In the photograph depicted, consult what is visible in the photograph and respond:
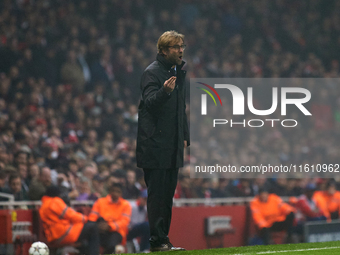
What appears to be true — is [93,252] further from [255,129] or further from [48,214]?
[255,129]

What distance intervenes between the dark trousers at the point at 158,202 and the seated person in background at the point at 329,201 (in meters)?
6.41

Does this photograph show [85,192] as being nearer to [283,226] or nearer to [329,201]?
[283,226]

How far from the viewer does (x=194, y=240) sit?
27.5ft

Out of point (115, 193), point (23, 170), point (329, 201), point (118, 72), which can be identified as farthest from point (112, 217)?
point (118, 72)

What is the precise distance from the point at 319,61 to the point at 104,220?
31.8ft

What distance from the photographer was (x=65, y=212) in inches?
279

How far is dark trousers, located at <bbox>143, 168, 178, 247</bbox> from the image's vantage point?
419 centimetres

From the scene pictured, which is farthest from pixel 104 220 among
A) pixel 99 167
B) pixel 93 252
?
pixel 99 167

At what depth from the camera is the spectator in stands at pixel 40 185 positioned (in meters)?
7.09

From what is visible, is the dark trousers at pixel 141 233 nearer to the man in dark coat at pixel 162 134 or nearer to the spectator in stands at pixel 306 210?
the spectator in stands at pixel 306 210

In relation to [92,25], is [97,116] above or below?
below

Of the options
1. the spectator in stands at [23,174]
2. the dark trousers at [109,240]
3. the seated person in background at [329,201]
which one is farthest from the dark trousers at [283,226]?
the spectator in stands at [23,174]

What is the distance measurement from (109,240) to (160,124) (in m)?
3.84

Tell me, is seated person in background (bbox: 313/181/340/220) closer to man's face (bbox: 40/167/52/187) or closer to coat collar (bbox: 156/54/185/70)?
man's face (bbox: 40/167/52/187)
